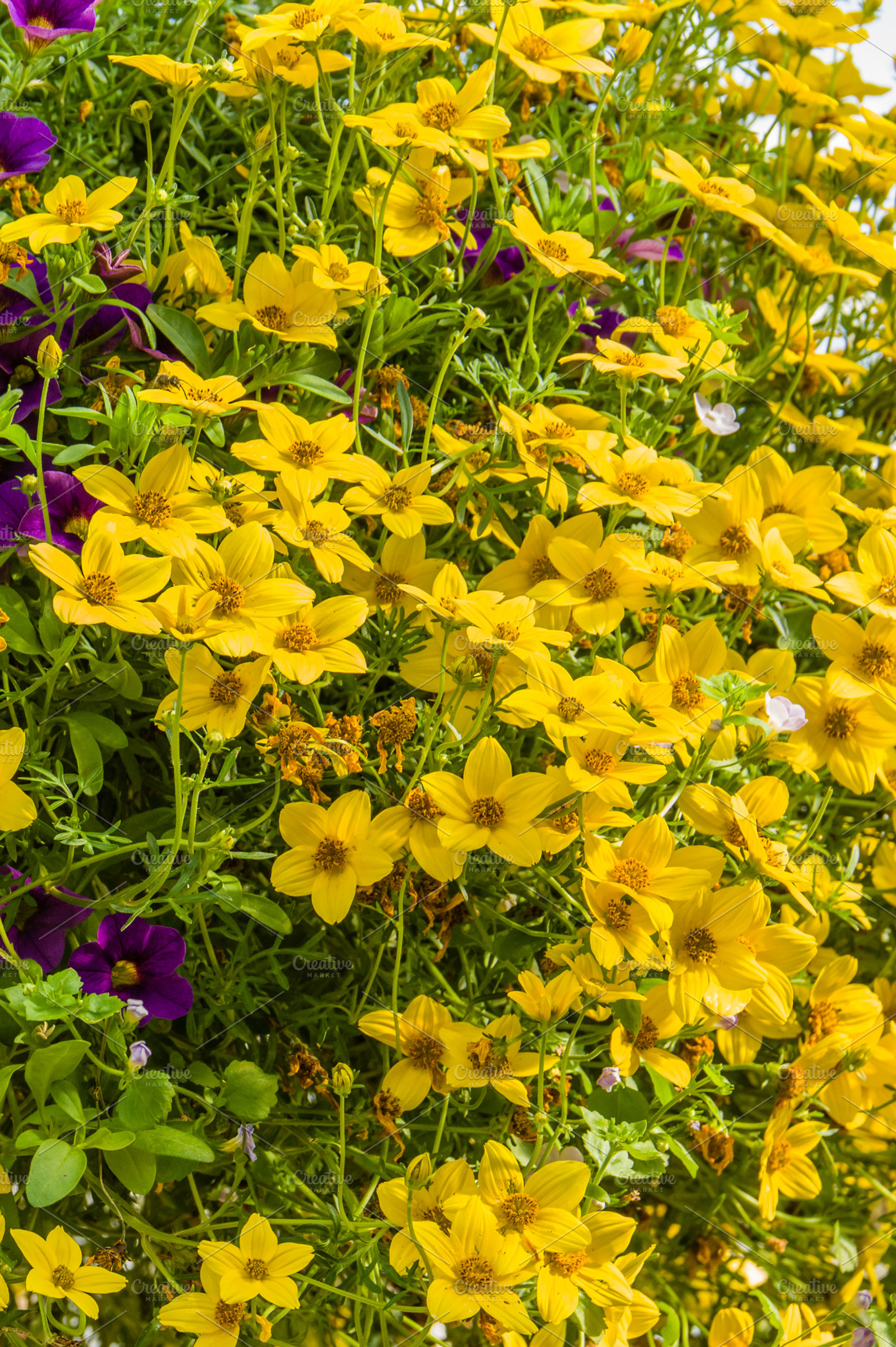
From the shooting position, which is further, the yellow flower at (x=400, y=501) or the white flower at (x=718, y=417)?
the white flower at (x=718, y=417)

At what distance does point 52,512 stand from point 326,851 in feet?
1.00

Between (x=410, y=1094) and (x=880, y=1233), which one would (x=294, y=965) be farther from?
(x=880, y=1233)

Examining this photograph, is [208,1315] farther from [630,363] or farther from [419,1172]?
[630,363]

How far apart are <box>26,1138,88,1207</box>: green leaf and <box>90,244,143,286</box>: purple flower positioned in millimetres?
540

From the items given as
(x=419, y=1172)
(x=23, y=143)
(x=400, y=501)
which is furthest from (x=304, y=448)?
(x=419, y=1172)

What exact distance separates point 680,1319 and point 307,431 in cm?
67

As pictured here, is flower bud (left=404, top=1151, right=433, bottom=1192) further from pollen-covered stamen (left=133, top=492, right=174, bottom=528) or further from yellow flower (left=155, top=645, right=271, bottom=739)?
pollen-covered stamen (left=133, top=492, right=174, bottom=528)

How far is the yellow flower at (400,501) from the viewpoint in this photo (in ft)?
2.36

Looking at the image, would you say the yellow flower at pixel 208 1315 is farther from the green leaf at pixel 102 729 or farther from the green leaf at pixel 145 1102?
the green leaf at pixel 102 729

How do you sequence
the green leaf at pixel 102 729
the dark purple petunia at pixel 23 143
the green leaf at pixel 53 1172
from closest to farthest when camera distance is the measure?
the green leaf at pixel 53 1172 < the green leaf at pixel 102 729 < the dark purple petunia at pixel 23 143

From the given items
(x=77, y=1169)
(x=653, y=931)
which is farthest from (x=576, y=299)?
(x=77, y=1169)

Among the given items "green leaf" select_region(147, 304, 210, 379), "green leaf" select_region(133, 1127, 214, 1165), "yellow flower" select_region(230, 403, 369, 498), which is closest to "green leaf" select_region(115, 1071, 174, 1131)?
"green leaf" select_region(133, 1127, 214, 1165)

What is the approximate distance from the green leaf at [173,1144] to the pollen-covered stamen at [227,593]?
0.29 m

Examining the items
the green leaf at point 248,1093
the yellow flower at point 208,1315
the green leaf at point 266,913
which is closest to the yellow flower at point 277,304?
the green leaf at point 266,913
